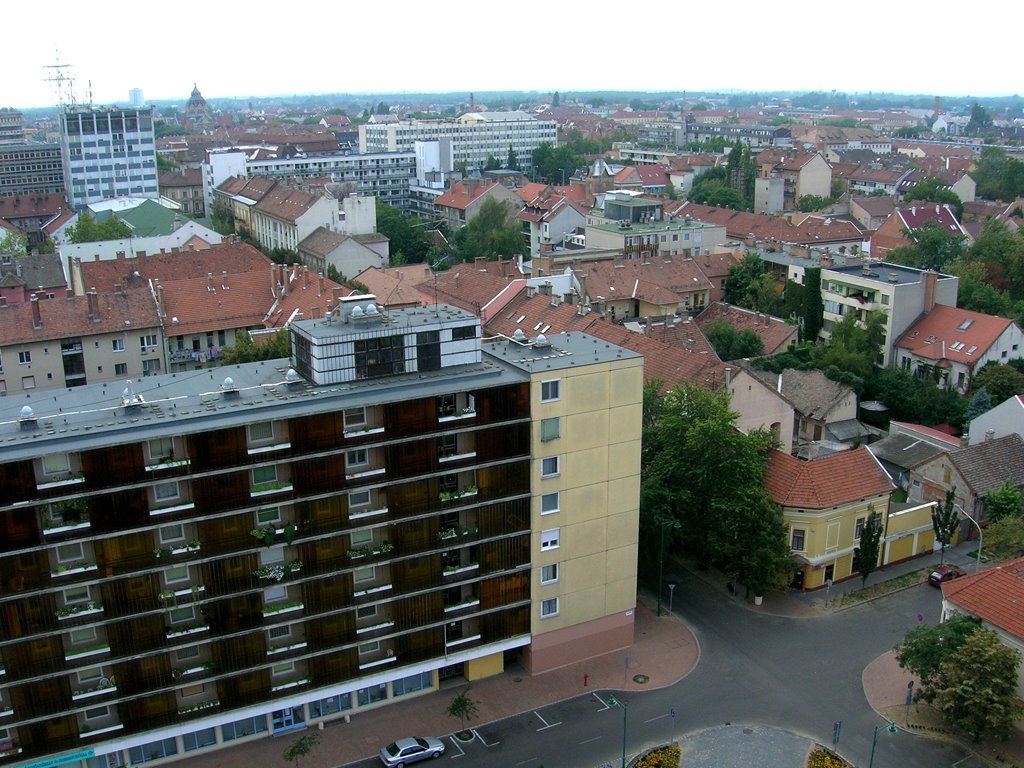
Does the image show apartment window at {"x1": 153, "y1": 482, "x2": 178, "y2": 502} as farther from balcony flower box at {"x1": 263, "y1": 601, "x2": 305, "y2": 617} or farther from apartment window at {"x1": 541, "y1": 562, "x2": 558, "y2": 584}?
apartment window at {"x1": 541, "y1": 562, "x2": 558, "y2": 584}

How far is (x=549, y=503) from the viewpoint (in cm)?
3803

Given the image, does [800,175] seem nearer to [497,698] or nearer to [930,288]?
[930,288]

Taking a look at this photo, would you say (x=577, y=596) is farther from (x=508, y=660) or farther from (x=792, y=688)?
(x=792, y=688)

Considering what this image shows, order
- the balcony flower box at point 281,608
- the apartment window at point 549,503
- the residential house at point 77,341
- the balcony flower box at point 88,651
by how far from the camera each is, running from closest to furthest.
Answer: the balcony flower box at point 88,651 < the balcony flower box at point 281,608 < the apartment window at point 549,503 < the residential house at point 77,341

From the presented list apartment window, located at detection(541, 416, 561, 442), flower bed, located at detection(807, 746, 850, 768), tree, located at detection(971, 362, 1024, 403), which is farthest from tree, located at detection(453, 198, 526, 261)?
flower bed, located at detection(807, 746, 850, 768)

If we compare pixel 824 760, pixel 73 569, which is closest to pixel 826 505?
pixel 824 760

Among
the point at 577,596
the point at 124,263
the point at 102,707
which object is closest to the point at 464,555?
the point at 577,596

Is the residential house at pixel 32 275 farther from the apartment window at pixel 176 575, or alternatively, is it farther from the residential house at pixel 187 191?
the residential house at pixel 187 191

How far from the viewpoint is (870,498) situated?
154 feet

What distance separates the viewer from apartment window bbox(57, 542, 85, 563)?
30953mm

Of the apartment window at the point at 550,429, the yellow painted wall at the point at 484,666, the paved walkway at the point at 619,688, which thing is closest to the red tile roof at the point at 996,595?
the paved walkway at the point at 619,688

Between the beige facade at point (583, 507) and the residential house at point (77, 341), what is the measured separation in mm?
36488

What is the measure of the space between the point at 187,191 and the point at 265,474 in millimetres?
144079

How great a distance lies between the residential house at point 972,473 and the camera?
170 feet
